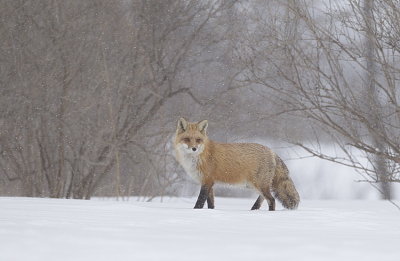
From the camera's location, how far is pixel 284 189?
674cm

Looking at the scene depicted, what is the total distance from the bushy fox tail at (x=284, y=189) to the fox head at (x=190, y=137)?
0.96 metres

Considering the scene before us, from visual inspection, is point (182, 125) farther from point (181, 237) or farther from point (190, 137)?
point (181, 237)

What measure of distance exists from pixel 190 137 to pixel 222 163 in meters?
0.46

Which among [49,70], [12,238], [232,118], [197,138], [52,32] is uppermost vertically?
[52,32]

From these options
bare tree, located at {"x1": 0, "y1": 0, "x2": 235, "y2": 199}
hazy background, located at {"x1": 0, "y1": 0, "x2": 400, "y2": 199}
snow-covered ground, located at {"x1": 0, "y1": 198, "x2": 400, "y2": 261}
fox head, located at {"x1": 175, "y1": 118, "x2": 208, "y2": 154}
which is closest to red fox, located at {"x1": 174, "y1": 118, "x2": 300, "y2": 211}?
fox head, located at {"x1": 175, "y1": 118, "x2": 208, "y2": 154}

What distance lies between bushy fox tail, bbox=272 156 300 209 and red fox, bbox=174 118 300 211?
1 centimetres

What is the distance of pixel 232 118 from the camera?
9.80 metres

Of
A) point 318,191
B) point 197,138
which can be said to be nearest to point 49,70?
point 197,138

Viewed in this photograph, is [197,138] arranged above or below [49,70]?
below

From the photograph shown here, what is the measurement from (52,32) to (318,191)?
8759mm

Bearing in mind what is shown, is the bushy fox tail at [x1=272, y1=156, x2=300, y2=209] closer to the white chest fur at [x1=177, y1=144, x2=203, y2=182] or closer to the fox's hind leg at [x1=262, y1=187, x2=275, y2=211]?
the fox's hind leg at [x1=262, y1=187, x2=275, y2=211]

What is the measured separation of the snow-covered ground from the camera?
2.80 m

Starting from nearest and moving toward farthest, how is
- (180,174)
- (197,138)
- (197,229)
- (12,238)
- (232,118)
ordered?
(12,238) → (197,229) → (197,138) → (232,118) → (180,174)

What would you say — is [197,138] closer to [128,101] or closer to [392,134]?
[392,134]
